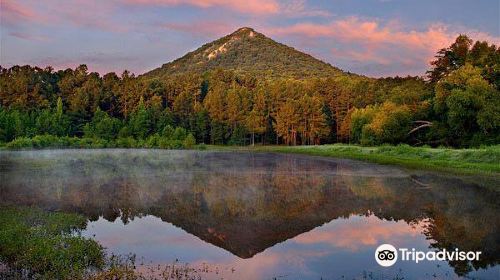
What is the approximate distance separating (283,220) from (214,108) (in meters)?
87.6

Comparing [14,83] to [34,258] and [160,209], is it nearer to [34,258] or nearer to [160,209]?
[160,209]

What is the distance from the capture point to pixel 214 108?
102 m

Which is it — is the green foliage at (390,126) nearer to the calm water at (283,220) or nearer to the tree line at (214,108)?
the tree line at (214,108)

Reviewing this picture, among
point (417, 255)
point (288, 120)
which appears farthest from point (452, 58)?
point (417, 255)

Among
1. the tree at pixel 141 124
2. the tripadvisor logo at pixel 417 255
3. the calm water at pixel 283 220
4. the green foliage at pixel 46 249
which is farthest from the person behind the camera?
the tree at pixel 141 124

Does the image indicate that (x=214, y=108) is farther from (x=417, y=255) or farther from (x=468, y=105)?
(x=417, y=255)

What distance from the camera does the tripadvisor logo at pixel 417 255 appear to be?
36.0ft

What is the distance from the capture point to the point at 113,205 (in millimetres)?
19062

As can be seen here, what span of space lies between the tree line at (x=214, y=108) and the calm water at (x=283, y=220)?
117 ft

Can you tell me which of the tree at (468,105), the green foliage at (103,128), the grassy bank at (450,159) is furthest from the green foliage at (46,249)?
the green foliage at (103,128)

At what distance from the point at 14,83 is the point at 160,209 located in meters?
107

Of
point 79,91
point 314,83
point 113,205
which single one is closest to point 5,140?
point 79,91

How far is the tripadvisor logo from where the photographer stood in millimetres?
10984

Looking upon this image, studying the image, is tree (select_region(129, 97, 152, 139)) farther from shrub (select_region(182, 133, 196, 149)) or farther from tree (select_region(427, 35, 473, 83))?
tree (select_region(427, 35, 473, 83))
